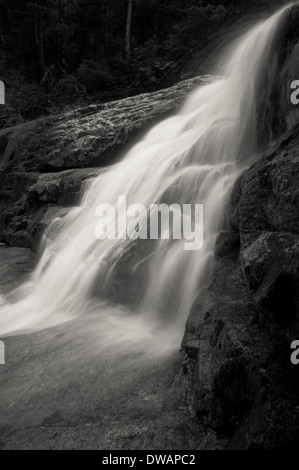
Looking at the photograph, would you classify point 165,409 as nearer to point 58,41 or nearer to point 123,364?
point 123,364

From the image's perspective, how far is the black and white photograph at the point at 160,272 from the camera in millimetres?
2201

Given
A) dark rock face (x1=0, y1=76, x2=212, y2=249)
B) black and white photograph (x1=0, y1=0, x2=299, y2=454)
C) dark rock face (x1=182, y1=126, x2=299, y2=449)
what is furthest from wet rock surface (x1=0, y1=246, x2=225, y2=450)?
dark rock face (x1=0, y1=76, x2=212, y2=249)

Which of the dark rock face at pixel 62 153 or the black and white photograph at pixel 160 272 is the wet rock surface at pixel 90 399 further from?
the dark rock face at pixel 62 153

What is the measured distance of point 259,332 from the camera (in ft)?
7.66

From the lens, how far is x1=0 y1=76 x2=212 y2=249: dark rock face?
816 centimetres

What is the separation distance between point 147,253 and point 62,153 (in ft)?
18.9

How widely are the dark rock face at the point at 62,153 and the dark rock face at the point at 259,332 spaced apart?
515 centimetres

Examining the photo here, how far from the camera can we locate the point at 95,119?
387 inches

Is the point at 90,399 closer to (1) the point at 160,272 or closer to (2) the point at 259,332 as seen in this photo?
(2) the point at 259,332

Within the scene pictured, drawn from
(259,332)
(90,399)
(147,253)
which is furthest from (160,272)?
(259,332)

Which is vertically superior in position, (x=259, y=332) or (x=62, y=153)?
(x=62, y=153)

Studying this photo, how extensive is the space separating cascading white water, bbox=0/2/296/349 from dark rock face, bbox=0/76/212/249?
1.31 metres

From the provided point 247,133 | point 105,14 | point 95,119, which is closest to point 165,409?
point 247,133

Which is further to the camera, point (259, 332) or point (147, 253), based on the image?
point (147, 253)
